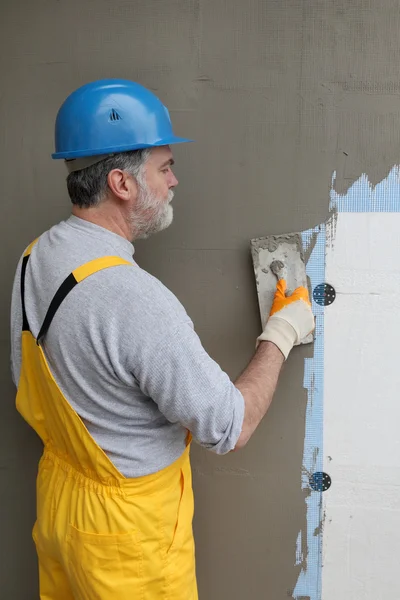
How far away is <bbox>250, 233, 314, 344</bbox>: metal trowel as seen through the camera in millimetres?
1584

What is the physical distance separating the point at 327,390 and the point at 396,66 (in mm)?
915

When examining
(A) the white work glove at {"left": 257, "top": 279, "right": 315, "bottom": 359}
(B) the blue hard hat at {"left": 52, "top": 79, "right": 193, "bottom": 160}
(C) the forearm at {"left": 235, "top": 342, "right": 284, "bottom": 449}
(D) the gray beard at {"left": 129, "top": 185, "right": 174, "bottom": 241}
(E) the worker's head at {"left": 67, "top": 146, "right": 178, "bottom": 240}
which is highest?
(B) the blue hard hat at {"left": 52, "top": 79, "right": 193, "bottom": 160}

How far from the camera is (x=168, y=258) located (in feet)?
5.45

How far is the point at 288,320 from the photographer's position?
1465 mm

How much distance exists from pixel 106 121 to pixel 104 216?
0.69ft

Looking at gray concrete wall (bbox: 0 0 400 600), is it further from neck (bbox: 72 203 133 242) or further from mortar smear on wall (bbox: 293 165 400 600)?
neck (bbox: 72 203 133 242)

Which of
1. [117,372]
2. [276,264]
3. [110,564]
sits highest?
[276,264]

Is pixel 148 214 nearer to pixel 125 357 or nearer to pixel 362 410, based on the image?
pixel 125 357

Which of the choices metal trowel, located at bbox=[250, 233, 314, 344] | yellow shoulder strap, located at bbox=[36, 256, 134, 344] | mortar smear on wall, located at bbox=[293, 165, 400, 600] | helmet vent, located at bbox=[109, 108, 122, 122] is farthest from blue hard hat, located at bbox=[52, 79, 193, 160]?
mortar smear on wall, located at bbox=[293, 165, 400, 600]

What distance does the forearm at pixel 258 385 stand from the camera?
127 cm

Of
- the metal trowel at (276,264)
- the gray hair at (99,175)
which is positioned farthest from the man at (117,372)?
the metal trowel at (276,264)

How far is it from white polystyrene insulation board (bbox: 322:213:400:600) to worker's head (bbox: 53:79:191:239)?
593 millimetres

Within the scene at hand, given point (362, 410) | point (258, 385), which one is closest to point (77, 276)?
point (258, 385)

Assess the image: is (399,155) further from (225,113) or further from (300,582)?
(300,582)
